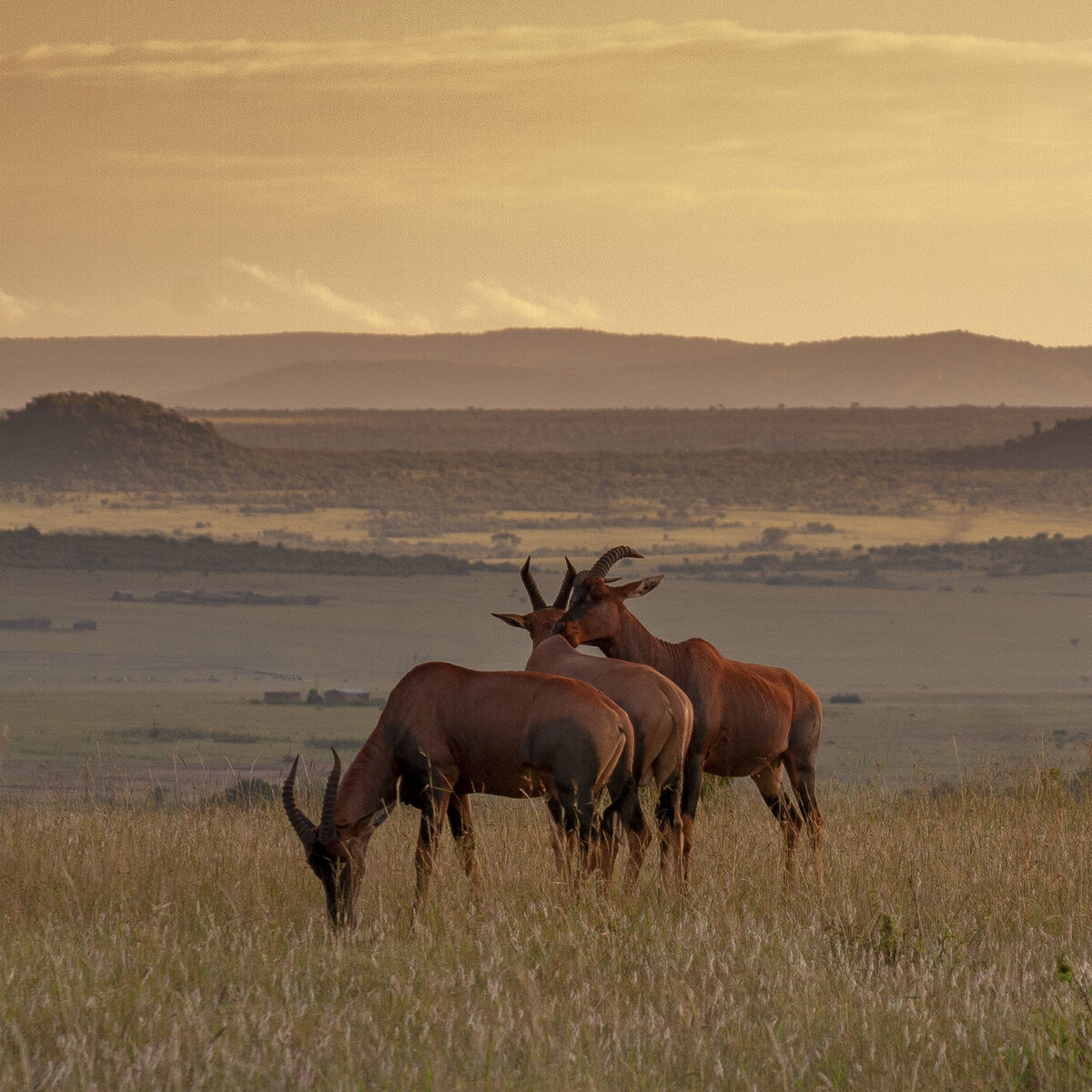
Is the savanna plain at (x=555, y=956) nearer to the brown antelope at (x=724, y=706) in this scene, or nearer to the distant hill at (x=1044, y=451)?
the brown antelope at (x=724, y=706)

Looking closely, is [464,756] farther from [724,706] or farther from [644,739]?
[724,706]

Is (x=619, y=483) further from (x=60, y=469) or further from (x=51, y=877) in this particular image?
(x=51, y=877)

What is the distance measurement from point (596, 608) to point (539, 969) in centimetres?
328

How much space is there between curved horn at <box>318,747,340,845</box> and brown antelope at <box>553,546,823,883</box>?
7.52 feet

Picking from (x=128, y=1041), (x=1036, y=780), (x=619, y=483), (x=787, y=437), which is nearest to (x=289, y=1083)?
(x=128, y=1041)

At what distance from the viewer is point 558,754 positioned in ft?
28.6

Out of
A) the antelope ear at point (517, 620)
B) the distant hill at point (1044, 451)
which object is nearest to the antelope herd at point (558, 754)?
the antelope ear at point (517, 620)

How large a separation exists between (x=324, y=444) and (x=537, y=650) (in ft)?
414

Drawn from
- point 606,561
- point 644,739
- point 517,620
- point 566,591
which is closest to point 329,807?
point 644,739

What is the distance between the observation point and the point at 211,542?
76.9 metres

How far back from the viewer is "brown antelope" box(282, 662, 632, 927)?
8.70 m

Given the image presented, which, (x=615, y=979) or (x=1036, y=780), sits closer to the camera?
(x=615, y=979)

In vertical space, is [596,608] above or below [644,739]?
above

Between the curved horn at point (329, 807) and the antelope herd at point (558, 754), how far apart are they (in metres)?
0.01
